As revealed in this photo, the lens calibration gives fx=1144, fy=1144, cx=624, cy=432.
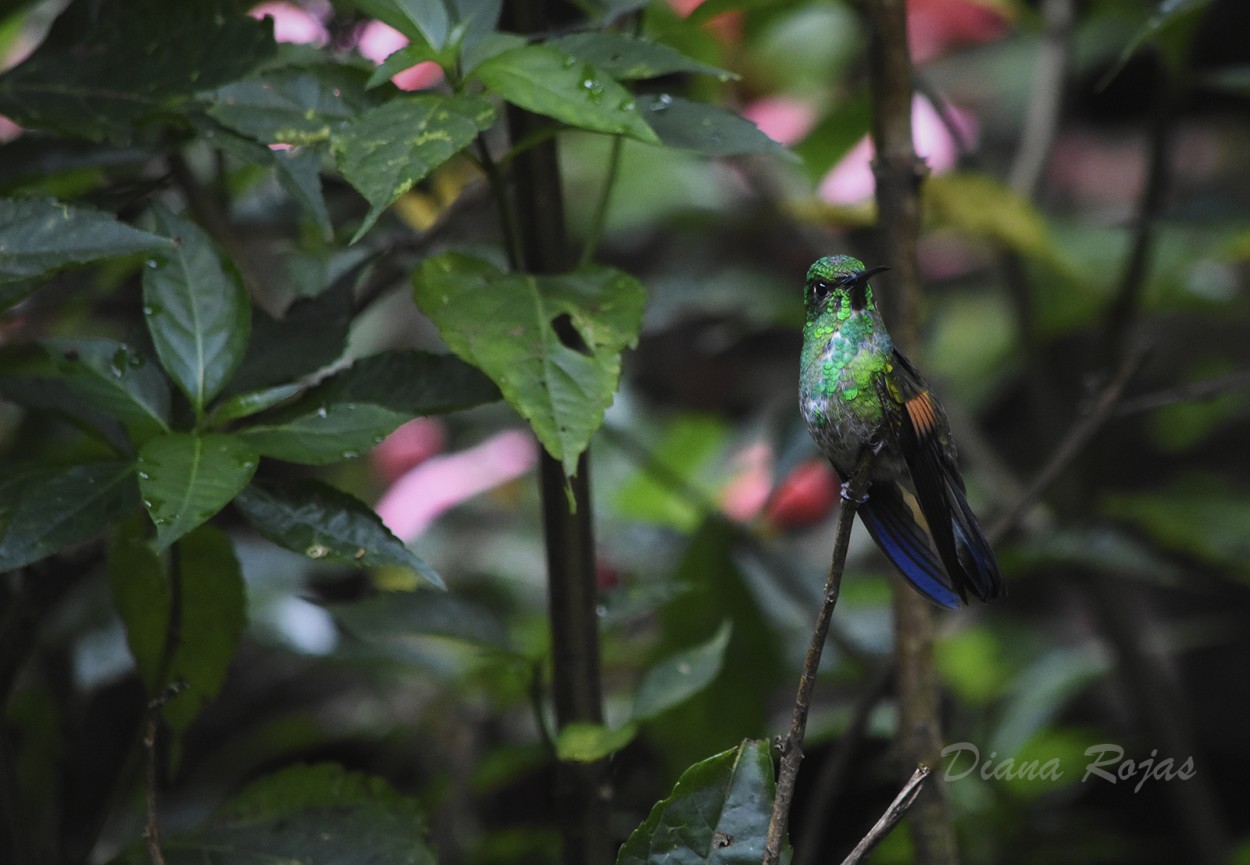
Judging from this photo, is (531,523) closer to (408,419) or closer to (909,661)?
(909,661)

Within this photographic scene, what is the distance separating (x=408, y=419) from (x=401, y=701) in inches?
61.0

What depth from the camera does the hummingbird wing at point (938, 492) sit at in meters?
0.74

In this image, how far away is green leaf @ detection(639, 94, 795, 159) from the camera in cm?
86

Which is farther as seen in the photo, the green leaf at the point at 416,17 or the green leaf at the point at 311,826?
the green leaf at the point at 311,826

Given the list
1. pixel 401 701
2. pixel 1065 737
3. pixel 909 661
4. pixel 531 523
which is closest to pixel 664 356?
pixel 531 523

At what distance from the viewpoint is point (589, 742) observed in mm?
960

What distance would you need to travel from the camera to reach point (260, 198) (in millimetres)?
1590

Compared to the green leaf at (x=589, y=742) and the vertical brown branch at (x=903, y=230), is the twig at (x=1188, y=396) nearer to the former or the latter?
the vertical brown branch at (x=903, y=230)

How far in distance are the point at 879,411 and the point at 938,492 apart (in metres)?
0.07

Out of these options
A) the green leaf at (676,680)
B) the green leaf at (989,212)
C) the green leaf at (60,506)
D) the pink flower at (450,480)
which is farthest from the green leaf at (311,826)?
the green leaf at (989,212)

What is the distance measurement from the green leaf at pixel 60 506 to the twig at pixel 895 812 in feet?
1.87

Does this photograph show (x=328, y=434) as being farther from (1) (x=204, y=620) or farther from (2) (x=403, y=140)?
(1) (x=204, y=620)

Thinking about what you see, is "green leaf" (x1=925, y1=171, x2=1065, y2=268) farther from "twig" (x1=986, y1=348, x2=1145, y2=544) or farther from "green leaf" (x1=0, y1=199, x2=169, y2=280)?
"green leaf" (x1=0, y1=199, x2=169, y2=280)

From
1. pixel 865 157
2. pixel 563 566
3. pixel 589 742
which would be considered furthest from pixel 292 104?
pixel 865 157
